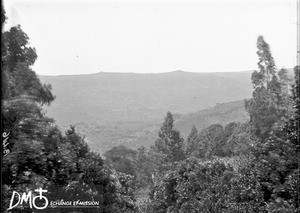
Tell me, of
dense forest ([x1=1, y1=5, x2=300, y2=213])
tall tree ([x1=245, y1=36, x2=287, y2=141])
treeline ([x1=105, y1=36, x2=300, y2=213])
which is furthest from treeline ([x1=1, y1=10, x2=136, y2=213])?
tall tree ([x1=245, y1=36, x2=287, y2=141])

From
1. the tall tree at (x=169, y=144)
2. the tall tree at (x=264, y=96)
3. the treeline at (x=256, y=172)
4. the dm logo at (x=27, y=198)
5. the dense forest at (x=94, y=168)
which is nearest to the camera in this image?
the dm logo at (x=27, y=198)

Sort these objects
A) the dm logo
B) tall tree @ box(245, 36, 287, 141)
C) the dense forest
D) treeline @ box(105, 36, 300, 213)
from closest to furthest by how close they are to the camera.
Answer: the dm logo
the dense forest
treeline @ box(105, 36, 300, 213)
tall tree @ box(245, 36, 287, 141)

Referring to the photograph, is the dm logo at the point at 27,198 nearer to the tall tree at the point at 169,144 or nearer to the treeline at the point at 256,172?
the treeline at the point at 256,172

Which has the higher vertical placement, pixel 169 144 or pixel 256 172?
Answer: pixel 256 172

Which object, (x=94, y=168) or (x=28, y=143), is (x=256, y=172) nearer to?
(x=94, y=168)

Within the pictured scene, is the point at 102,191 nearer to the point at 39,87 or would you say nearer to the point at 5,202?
the point at 39,87

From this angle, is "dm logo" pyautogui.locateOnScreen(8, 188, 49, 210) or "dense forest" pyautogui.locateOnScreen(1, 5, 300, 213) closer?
"dm logo" pyautogui.locateOnScreen(8, 188, 49, 210)

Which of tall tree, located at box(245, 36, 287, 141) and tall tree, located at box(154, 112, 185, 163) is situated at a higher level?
tall tree, located at box(245, 36, 287, 141)

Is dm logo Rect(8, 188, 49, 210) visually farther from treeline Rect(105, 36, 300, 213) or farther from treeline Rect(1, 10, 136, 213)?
treeline Rect(105, 36, 300, 213)

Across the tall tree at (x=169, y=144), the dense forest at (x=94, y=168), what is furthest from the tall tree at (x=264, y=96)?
the dense forest at (x=94, y=168)

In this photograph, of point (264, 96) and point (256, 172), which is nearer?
point (256, 172)

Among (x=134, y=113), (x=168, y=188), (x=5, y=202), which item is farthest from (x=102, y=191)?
(x=134, y=113)

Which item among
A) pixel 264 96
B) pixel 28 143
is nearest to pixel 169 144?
pixel 264 96

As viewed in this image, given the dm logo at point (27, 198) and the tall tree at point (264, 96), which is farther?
the tall tree at point (264, 96)
